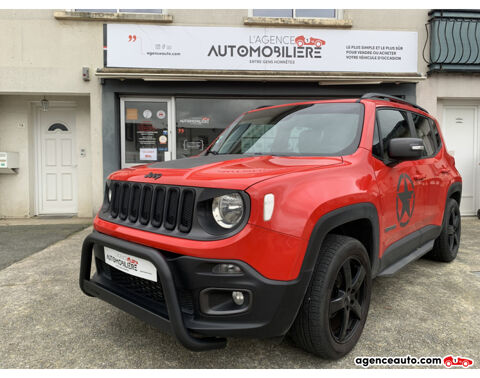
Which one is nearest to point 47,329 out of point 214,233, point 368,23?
point 214,233

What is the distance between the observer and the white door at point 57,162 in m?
7.75

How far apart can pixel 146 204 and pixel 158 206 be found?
12cm

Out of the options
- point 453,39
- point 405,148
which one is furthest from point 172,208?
point 453,39

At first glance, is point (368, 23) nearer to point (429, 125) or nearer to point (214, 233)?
point (429, 125)

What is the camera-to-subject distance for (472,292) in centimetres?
318

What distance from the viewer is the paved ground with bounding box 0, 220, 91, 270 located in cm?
453

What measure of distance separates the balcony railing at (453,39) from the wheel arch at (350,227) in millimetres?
6010

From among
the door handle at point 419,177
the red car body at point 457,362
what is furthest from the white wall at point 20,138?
the red car body at point 457,362

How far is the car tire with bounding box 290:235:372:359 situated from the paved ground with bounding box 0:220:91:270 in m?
3.67

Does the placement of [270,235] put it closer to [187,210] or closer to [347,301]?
[187,210]

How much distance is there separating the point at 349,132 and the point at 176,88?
485 cm

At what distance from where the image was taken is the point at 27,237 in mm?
5531

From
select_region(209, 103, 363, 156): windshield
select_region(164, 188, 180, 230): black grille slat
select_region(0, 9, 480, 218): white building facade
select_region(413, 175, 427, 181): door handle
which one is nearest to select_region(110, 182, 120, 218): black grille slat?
select_region(164, 188, 180, 230): black grille slat

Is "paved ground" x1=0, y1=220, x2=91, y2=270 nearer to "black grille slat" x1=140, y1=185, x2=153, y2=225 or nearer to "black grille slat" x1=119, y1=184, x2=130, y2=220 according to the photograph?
"black grille slat" x1=119, y1=184, x2=130, y2=220
